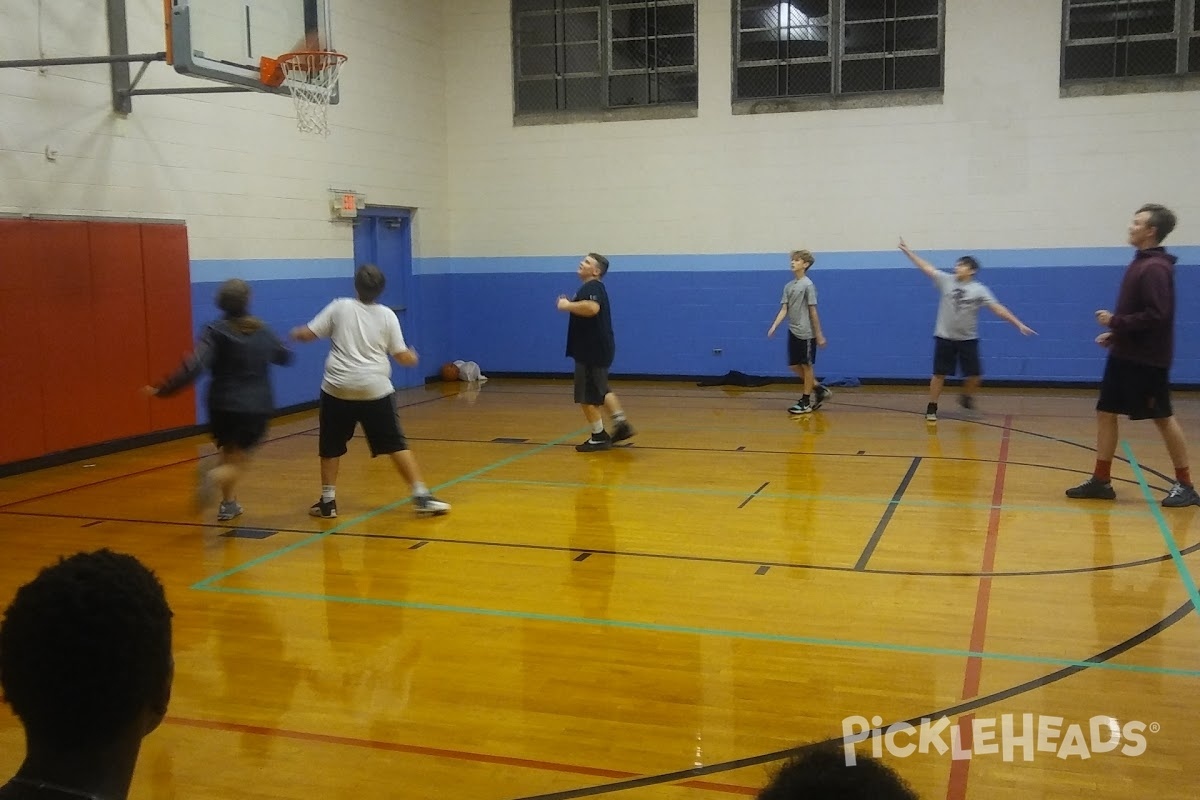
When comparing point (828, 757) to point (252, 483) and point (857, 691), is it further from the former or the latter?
point (252, 483)

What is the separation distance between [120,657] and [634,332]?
12.9 metres

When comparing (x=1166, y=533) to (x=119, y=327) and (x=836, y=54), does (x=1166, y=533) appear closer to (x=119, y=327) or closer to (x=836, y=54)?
(x=119, y=327)

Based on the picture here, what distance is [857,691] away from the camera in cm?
394

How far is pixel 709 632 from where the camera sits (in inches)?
182

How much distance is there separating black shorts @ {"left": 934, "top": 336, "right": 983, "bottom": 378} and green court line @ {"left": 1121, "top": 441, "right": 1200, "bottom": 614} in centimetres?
183

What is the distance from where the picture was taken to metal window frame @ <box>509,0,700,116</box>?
13648 millimetres

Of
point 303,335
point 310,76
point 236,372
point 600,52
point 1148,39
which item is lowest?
point 236,372

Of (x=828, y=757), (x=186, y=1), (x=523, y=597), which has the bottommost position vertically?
(x=523, y=597)

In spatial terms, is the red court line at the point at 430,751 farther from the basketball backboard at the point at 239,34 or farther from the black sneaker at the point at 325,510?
the basketball backboard at the point at 239,34

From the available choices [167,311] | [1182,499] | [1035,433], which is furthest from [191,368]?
[1035,433]

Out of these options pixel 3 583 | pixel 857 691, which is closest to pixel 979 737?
pixel 857 691

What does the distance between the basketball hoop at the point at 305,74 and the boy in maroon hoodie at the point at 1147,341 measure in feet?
19.7

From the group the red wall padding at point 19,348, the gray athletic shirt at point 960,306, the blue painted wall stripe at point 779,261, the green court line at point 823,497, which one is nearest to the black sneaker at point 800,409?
the gray athletic shirt at point 960,306

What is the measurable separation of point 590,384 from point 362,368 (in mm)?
2713
